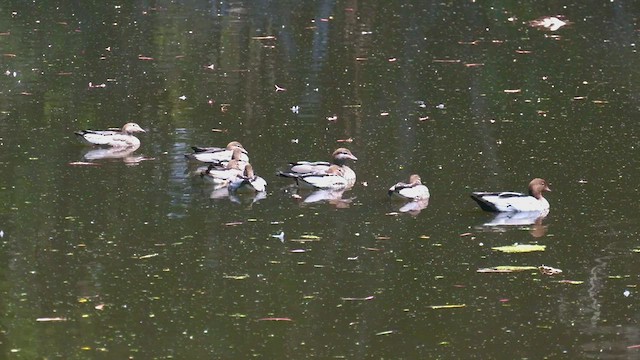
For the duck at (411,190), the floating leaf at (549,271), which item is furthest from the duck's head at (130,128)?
the floating leaf at (549,271)

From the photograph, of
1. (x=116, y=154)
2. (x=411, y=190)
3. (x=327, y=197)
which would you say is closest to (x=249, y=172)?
(x=327, y=197)

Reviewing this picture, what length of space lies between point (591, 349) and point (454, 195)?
4.51m

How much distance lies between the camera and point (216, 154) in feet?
48.0

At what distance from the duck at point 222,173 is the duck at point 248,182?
0.22ft

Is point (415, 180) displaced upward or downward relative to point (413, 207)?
upward

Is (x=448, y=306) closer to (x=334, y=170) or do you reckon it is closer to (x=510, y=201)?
(x=510, y=201)

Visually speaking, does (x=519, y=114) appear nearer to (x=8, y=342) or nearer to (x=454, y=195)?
(x=454, y=195)

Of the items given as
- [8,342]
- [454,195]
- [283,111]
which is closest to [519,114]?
[283,111]

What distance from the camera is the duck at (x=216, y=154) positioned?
14531mm

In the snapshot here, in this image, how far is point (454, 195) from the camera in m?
13.6

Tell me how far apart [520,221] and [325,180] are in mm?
2273

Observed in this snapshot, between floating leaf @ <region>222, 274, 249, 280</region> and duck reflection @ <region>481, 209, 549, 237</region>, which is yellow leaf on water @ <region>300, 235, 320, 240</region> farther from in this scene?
duck reflection @ <region>481, 209, 549, 237</region>

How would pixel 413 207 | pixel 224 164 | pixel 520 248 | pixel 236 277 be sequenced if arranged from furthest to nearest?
pixel 224 164
pixel 413 207
pixel 520 248
pixel 236 277

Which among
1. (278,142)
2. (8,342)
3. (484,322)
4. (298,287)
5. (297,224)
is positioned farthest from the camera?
(278,142)
